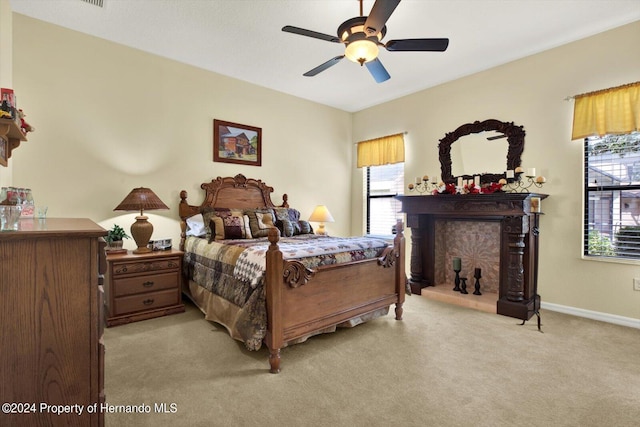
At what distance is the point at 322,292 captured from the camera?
2.52 metres

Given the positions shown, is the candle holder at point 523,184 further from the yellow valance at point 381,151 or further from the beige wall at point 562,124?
the yellow valance at point 381,151

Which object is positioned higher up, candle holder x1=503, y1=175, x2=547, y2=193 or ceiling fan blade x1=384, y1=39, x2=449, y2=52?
ceiling fan blade x1=384, y1=39, x2=449, y2=52

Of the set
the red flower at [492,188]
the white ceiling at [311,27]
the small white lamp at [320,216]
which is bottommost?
the small white lamp at [320,216]

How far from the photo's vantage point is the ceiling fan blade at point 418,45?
233cm

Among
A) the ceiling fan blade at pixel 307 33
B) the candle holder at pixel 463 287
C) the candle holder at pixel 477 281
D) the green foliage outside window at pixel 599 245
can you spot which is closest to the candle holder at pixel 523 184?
the green foliage outside window at pixel 599 245

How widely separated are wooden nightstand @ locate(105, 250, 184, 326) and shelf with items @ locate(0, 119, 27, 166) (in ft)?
3.97

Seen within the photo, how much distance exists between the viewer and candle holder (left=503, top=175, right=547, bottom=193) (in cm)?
354

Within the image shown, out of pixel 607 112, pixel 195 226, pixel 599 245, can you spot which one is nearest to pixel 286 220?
pixel 195 226

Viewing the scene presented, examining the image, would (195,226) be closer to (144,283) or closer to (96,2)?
(144,283)

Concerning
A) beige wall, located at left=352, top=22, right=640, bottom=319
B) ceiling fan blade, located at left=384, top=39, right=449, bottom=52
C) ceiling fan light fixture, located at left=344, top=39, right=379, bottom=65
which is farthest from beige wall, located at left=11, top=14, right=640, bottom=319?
ceiling fan light fixture, located at left=344, top=39, right=379, bottom=65

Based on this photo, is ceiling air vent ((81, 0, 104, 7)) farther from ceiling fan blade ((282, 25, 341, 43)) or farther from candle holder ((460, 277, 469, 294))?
candle holder ((460, 277, 469, 294))

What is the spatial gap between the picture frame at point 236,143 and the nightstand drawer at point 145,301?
1857 millimetres

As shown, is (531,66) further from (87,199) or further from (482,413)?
(87,199)

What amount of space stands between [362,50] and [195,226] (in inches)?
110
